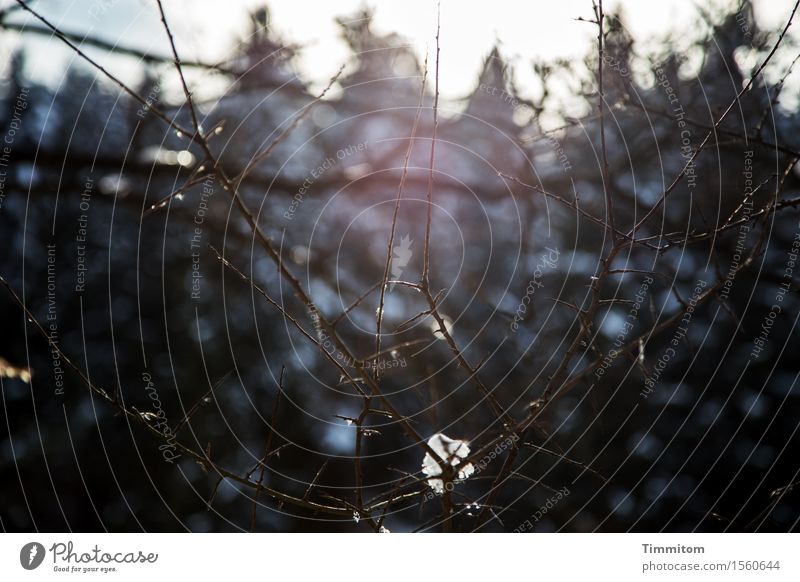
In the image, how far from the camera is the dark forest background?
1.50 m

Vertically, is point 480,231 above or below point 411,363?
above

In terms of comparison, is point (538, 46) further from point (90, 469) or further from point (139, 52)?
point (90, 469)

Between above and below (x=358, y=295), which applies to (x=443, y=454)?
below

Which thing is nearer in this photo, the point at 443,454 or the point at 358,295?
the point at 443,454

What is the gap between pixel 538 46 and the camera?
3.96 ft

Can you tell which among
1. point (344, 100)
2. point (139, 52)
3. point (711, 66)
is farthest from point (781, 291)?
point (139, 52)

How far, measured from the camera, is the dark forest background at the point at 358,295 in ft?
4.91

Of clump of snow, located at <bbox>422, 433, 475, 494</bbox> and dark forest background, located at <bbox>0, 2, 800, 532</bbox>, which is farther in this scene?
dark forest background, located at <bbox>0, 2, 800, 532</bbox>

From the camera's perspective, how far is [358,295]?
1.63 metres

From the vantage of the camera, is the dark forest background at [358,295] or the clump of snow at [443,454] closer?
the clump of snow at [443,454]

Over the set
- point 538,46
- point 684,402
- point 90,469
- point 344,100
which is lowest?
point 684,402
